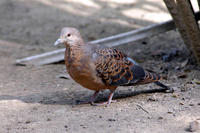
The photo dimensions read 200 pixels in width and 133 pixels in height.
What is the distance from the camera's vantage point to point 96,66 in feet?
16.3

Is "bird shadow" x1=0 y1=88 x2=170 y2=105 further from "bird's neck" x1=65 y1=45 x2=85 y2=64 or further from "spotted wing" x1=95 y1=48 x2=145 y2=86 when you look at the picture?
"bird's neck" x1=65 y1=45 x2=85 y2=64

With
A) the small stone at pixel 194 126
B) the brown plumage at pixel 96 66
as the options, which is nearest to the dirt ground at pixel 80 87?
the small stone at pixel 194 126

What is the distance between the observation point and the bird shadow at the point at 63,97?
5.46 metres

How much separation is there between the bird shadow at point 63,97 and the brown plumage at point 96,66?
306 millimetres

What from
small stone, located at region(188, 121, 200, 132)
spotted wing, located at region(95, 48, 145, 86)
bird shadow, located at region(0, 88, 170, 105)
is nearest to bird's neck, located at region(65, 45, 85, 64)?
spotted wing, located at region(95, 48, 145, 86)

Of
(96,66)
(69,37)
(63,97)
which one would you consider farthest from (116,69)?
(63,97)

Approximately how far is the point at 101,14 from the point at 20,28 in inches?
89.2

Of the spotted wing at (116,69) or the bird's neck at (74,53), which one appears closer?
the bird's neck at (74,53)

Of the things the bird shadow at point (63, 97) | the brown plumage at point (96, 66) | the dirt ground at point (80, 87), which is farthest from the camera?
the bird shadow at point (63, 97)

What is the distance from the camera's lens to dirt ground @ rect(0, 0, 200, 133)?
14.7ft

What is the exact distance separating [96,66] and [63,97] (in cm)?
98

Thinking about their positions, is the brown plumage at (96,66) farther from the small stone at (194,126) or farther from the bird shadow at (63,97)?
the small stone at (194,126)

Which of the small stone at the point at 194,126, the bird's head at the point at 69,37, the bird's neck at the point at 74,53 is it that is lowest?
the small stone at the point at 194,126

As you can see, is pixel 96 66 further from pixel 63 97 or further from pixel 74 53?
pixel 63 97
